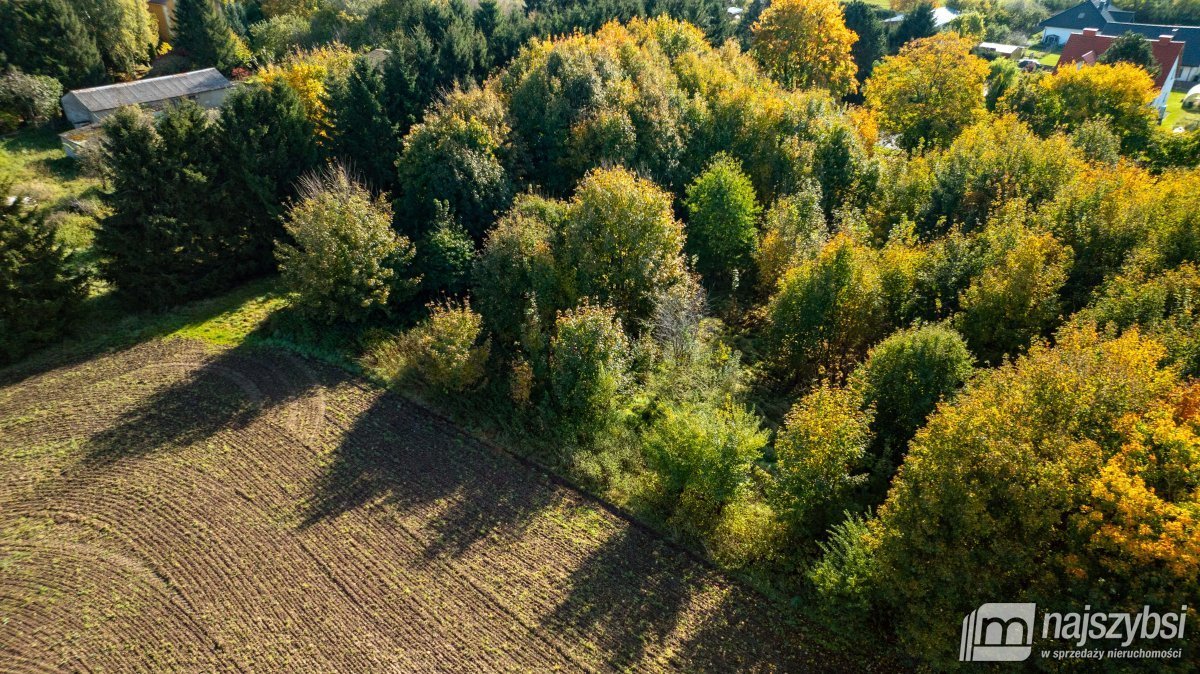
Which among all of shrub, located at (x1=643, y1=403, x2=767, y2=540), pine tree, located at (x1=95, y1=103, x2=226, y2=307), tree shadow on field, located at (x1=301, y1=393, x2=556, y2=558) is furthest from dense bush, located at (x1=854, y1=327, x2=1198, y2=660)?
pine tree, located at (x1=95, y1=103, x2=226, y2=307)

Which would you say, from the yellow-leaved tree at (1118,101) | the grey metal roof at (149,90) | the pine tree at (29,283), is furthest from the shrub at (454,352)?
the yellow-leaved tree at (1118,101)

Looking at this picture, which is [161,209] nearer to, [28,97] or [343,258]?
[343,258]

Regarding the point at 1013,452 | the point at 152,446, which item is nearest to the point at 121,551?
the point at 152,446

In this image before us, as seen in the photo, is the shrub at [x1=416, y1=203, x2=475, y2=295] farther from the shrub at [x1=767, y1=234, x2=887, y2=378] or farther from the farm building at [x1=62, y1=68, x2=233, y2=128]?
the farm building at [x1=62, y1=68, x2=233, y2=128]

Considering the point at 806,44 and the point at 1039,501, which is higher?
the point at 806,44

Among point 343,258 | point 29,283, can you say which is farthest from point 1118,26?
point 29,283

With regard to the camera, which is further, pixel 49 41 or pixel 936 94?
pixel 49 41
